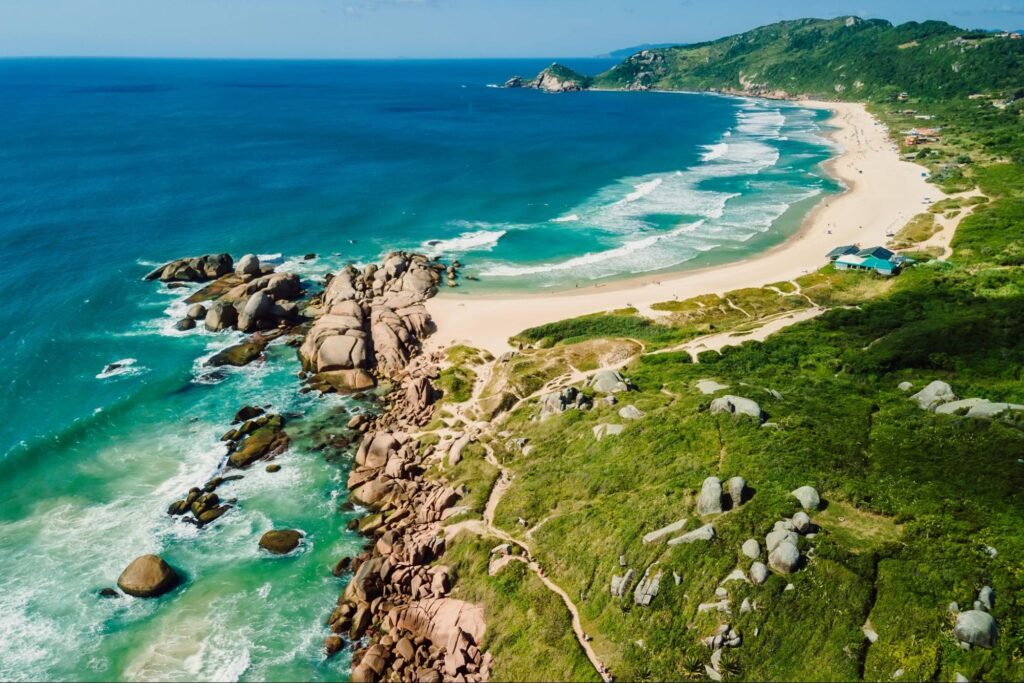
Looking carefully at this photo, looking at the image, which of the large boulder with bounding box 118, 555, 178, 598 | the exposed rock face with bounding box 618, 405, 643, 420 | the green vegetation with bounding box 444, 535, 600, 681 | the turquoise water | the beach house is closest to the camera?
the green vegetation with bounding box 444, 535, 600, 681

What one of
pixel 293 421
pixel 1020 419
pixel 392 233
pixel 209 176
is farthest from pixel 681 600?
pixel 209 176

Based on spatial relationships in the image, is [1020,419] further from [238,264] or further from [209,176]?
[209,176]

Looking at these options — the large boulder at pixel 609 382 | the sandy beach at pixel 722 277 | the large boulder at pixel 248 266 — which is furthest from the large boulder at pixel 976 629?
the large boulder at pixel 248 266

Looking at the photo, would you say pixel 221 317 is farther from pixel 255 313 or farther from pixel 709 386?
pixel 709 386

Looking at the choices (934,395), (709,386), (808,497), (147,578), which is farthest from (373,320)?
(934,395)

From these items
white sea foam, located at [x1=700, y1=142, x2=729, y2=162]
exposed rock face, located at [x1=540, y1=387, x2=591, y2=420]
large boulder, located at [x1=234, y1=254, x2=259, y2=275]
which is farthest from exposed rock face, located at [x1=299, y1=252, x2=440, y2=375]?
white sea foam, located at [x1=700, y1=142, x2=729, y2=162]

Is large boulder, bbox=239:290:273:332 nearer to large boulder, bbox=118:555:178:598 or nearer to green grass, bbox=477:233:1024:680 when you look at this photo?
large boulder, bbox=118:555:178:598

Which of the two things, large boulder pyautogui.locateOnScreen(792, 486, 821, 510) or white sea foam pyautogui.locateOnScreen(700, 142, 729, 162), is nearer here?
large boulder pyautogui.locateOnScreen(792, 486, 821, 510)
